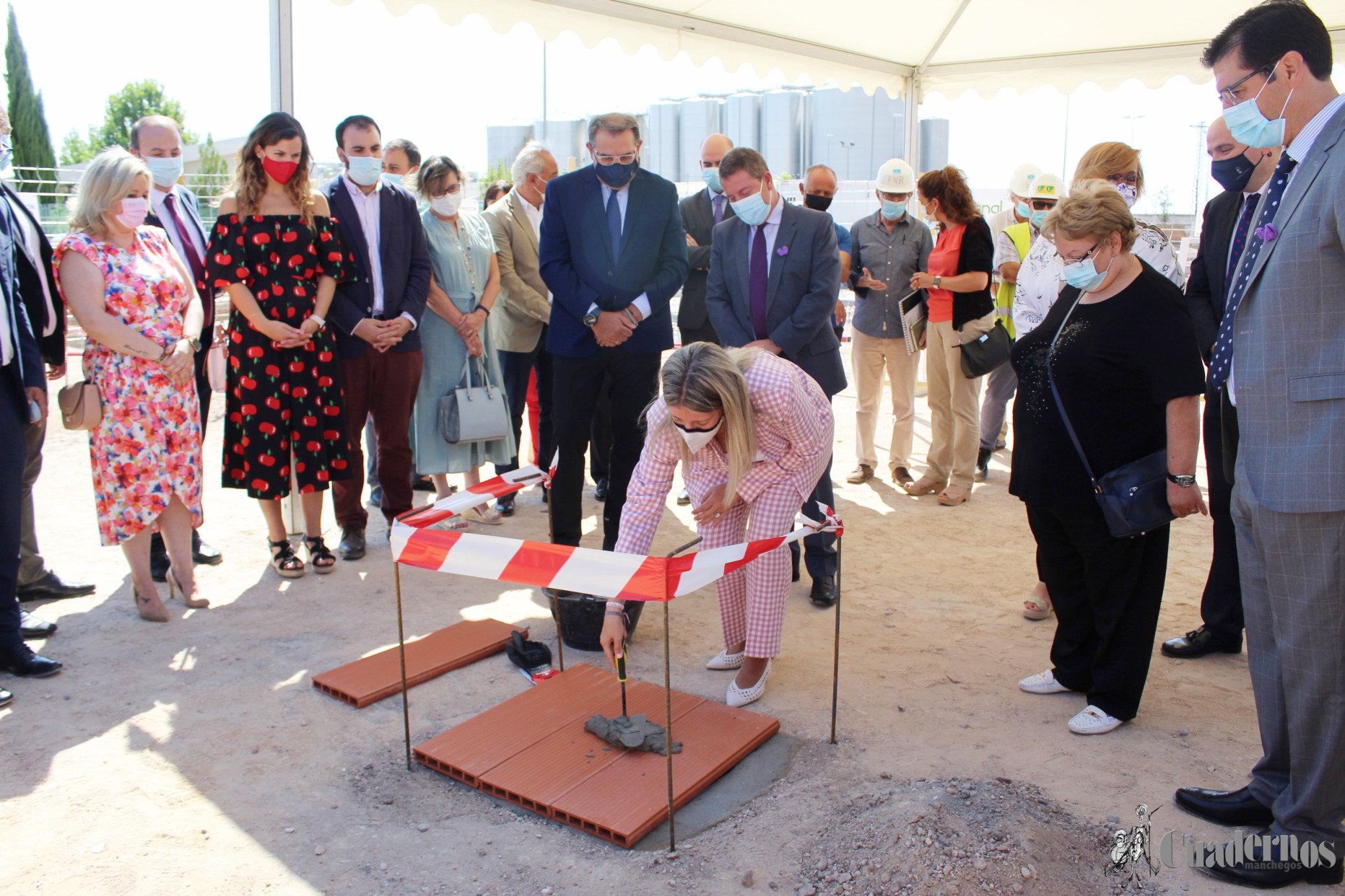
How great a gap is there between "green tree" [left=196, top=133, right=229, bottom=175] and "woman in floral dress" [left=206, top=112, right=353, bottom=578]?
43.8 metres

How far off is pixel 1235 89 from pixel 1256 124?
11 centimetres

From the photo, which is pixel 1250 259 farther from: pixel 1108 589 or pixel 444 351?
pixel 444 351

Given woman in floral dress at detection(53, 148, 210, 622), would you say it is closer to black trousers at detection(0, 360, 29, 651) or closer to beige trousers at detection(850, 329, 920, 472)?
black trousers at detection(0, 360, 29, 651)

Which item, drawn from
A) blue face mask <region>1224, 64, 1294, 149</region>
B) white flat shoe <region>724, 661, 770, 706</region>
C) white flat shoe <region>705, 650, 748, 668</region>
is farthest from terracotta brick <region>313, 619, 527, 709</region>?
blue face mask <region>1224, 64, 1294, 149</region>

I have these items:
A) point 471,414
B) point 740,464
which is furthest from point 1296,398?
point 471,414

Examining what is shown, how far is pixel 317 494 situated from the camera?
5.06 meters

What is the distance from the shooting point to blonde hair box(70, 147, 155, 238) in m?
4.11

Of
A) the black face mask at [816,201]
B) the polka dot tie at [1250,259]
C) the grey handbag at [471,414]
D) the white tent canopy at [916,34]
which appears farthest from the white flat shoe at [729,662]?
the white tent canopy at [916,34]

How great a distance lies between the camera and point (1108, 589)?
3314 millimetres

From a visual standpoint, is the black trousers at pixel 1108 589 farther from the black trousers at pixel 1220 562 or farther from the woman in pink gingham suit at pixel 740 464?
the woman in pink gingham suit at pixel 740 464

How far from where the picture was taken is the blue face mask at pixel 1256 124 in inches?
96.0

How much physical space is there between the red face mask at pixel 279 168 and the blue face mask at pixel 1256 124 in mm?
3962

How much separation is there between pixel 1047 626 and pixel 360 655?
306 centimetres

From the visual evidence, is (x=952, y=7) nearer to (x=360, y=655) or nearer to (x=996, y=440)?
(x=996, y=440)
